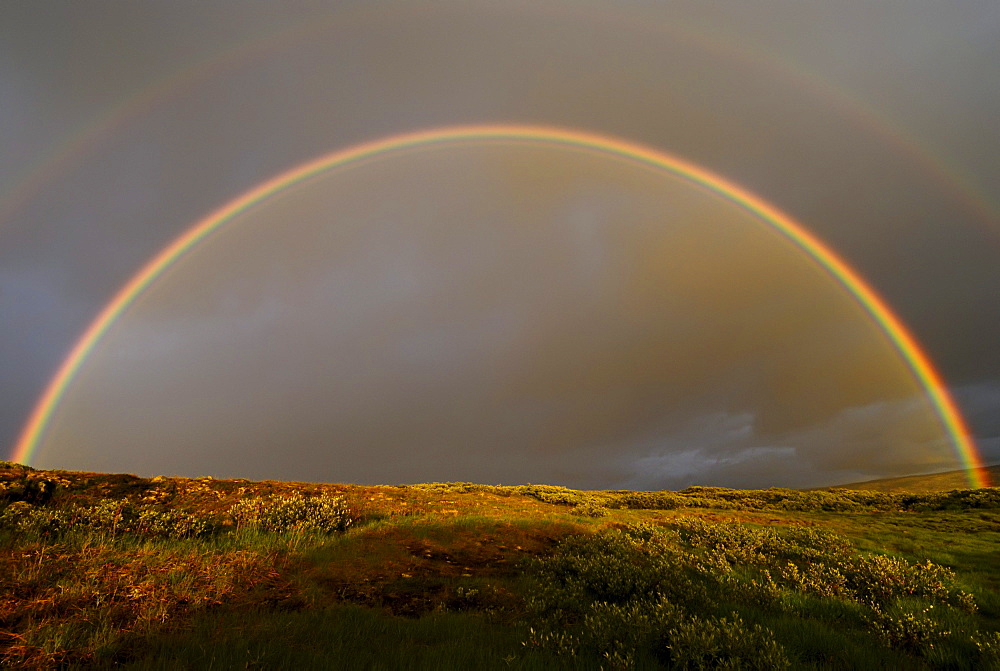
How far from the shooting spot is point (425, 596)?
912 centimetres

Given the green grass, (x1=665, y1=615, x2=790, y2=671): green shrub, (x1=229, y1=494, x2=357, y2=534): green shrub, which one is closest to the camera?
the green grass

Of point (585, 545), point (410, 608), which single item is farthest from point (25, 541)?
point (585, 545)

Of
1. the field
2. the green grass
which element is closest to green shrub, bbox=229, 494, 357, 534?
the field

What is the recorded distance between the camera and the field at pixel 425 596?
19.0ft

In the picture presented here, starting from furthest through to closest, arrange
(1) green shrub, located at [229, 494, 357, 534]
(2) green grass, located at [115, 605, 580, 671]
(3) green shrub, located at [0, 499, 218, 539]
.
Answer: (1) green shrub, located at [229, 494, 357, 534], (3) green shrub, located at [0, 499, 218, 539], (2) green grass, located at [115, 605, 580, 671]

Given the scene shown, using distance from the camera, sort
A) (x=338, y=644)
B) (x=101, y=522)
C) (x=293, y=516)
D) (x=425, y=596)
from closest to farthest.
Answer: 1. (x=338, y=644)
2. (x=425, y=596)
3. (x=101, y=522)
4. (x=293, y=516)

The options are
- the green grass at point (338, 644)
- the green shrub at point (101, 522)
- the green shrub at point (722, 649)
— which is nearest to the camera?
the green grass at point (338, 644)

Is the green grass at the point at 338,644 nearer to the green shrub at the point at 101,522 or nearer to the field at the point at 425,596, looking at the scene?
the field at the point at 425,596

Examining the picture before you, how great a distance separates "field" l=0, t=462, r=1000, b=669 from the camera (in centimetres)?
578

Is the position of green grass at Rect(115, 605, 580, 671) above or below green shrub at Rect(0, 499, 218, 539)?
below

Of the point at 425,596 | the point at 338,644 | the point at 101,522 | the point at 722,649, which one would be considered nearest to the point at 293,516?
the point at 101,522

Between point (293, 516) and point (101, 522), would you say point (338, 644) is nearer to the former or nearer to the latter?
point (293, 516)

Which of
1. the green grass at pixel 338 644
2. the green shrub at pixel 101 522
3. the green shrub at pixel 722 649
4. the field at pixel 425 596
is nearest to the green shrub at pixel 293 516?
the field at pixel 425 596

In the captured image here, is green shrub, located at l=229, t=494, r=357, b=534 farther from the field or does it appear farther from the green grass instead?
the green grass
